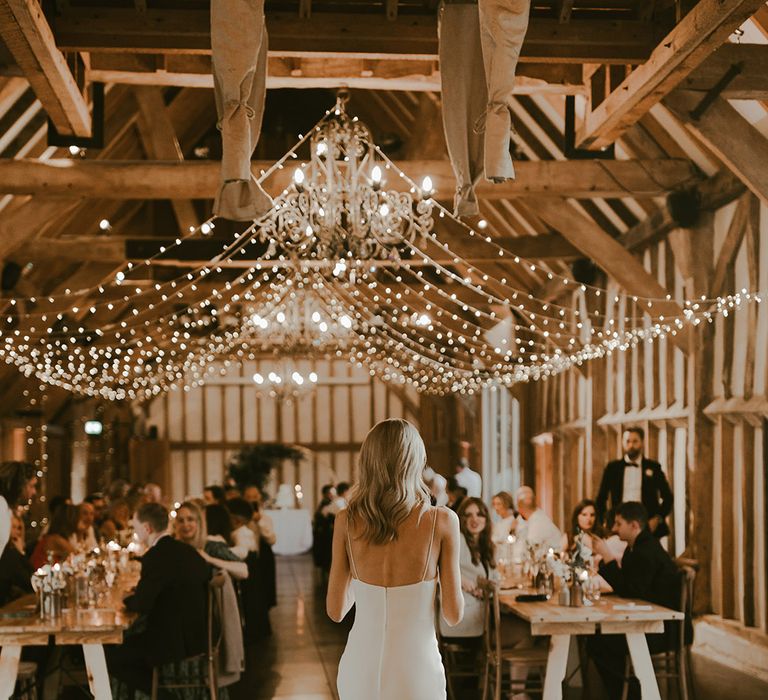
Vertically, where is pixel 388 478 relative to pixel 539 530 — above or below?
above

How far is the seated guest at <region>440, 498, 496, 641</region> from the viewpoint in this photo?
6445mm

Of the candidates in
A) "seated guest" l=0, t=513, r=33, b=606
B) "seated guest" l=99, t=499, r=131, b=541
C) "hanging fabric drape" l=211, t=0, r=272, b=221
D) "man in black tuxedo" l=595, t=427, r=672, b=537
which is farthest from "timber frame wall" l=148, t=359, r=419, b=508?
"hanging fabric drape" l=211, t=0, r=272, b=221

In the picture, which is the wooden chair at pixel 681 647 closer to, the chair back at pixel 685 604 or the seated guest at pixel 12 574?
the chair back at pixel 685 604

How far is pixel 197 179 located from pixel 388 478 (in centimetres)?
546

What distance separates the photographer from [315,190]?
6953mm

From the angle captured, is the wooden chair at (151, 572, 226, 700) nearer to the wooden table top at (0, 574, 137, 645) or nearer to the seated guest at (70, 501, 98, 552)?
the wooden table top at (0, 574, 137, 645)

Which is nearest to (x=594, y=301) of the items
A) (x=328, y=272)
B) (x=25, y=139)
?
(x=328, y=272)

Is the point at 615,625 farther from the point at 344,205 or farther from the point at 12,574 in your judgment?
the point at 12,574

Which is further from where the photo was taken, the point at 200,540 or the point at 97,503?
the point at 97,503

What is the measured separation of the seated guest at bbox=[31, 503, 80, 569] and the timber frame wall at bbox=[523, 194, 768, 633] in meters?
4.77

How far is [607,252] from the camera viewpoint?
9.41 metres

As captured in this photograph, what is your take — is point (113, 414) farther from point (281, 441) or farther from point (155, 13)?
point (155, 13)

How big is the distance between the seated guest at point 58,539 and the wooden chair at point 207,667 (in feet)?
6.81

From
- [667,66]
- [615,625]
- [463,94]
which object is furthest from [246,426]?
[463,94]
